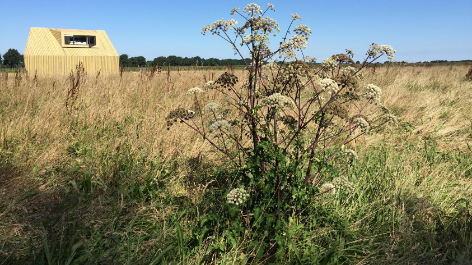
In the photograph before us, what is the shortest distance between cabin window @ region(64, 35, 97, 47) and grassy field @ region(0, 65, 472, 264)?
789 inches

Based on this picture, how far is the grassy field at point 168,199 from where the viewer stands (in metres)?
1.99

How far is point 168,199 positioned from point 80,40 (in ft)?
77.9

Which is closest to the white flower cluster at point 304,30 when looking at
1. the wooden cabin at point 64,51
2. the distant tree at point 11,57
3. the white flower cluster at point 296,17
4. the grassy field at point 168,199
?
the white flower cluster at point 296,17

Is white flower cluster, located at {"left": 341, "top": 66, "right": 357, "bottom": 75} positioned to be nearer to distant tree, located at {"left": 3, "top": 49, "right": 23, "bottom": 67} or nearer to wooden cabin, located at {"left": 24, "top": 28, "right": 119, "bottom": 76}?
wooden cabin, located at {"left": 24, "top": 28, "right": 119, "bottom": 76}

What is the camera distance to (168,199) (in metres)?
2.65

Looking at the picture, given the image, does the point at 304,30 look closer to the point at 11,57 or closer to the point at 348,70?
the point at 348,70

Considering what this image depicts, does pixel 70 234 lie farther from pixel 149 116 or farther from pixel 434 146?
pixel 434 146

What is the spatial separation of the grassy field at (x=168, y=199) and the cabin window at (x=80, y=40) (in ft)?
65.8

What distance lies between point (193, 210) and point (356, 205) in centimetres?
139

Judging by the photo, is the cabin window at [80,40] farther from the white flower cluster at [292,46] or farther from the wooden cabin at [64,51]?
the white flower cluster at [292,46]

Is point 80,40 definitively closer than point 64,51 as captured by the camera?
No

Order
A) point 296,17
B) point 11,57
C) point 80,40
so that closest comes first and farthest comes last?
point 296,17 → point 80,40 → point 11,57

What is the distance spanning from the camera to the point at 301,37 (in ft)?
6.71

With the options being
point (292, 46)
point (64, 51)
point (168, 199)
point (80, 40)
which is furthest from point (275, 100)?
point (80, 40)
